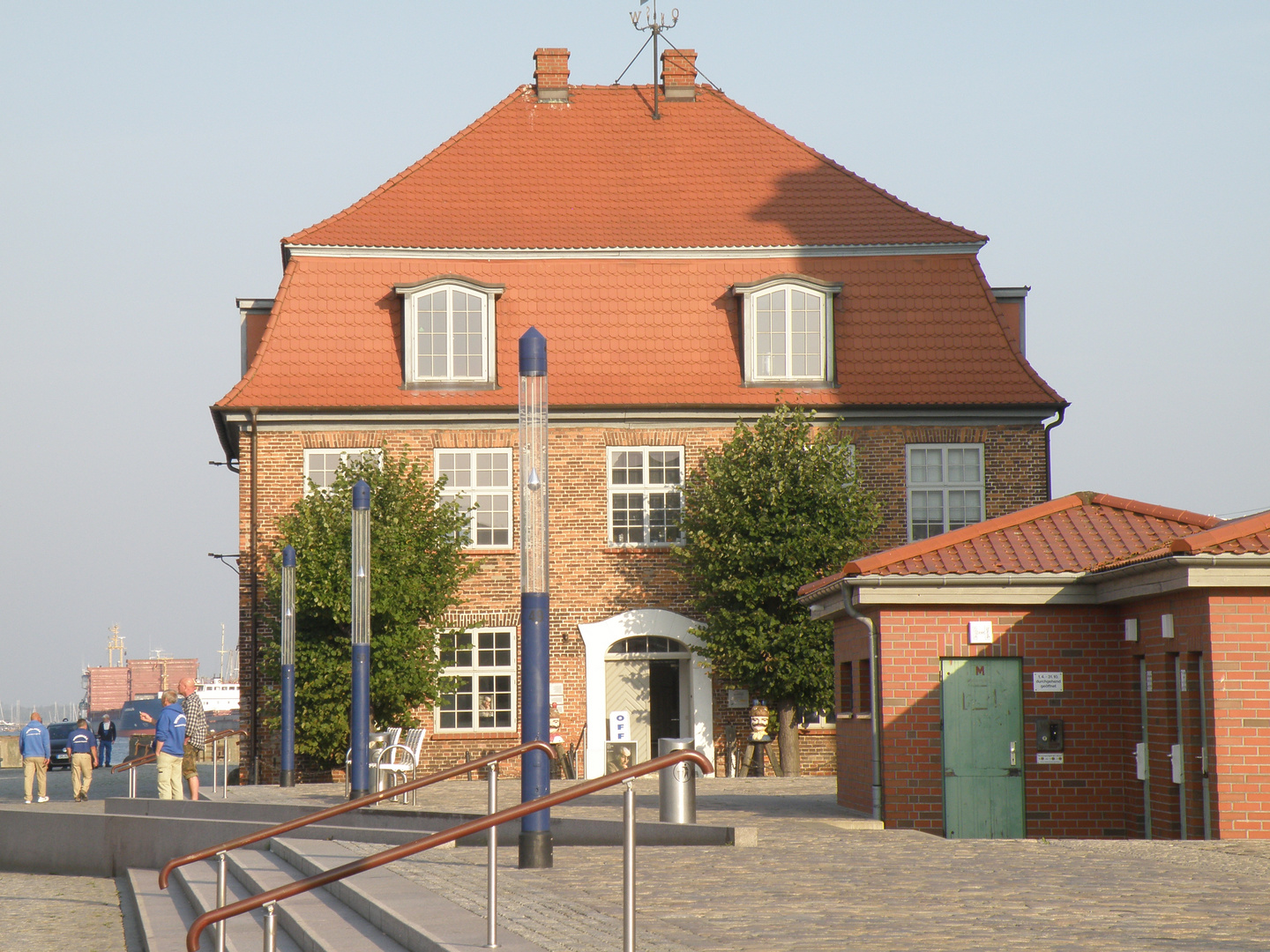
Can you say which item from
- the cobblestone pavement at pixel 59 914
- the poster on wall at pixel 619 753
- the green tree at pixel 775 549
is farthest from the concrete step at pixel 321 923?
the poster on wall at pixel 619 753

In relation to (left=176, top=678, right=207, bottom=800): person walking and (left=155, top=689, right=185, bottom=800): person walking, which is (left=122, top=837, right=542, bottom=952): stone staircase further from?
(left=176, top=678, right=207, bottom=800): person walking

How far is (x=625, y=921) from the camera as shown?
22.6 feet

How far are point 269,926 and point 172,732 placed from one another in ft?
45.8

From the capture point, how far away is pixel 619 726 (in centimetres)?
2662

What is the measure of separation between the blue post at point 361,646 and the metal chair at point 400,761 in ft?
0.78

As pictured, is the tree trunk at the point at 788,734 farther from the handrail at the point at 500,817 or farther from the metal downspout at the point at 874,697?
the handrail at the point at 500,817

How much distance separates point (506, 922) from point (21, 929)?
6.73 meters

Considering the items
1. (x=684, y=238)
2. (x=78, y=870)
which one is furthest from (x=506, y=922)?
(x=684, y=238)

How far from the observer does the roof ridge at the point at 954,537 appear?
16.8m

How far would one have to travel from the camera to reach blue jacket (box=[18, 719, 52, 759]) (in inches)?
988

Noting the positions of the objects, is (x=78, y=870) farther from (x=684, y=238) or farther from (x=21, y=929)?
(x=684, y=238)

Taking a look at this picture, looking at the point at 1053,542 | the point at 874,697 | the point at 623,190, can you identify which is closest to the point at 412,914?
the point at 874,697

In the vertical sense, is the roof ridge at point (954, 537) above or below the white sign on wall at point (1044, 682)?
above

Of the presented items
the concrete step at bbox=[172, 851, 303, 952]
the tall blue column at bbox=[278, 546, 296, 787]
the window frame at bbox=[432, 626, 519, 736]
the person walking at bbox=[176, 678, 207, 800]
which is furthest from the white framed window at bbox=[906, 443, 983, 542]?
the concrete step at bbox=[172, 851, 303, 952]
